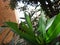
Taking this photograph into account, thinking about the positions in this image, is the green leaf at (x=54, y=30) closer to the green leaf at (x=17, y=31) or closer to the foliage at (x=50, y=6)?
the green leaf at (x=17, y=31)

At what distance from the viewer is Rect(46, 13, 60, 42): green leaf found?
787mm

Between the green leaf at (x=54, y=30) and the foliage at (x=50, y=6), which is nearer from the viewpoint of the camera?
the green leaf at (x=54, y=30)

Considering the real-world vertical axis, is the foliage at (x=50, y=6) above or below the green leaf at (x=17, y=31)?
below

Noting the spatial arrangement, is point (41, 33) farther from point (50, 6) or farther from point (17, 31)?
point (50, 6)

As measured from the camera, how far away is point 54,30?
79cm

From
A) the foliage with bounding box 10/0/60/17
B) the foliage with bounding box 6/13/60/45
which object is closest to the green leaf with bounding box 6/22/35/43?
the foliage with bounding box 6/13/60/45

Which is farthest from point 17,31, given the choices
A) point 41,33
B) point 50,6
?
point 50,6

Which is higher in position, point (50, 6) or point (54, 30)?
point (54, 30)

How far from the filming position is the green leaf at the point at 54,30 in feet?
2.58

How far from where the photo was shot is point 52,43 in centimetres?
83

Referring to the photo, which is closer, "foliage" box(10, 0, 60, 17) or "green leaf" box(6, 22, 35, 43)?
"green leaf" box(6, 22, 35, 43)

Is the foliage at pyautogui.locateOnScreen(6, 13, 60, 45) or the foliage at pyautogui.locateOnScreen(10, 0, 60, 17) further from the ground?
the foliage at pyautogui.locateOnScreen(6, 13, 60, 45)

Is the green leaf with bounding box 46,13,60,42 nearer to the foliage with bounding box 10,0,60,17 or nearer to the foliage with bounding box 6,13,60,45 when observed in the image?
the foliage with bounding box 6,13,60,45

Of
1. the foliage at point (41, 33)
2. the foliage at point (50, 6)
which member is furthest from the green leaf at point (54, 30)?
the foliage at point (50, 6)
